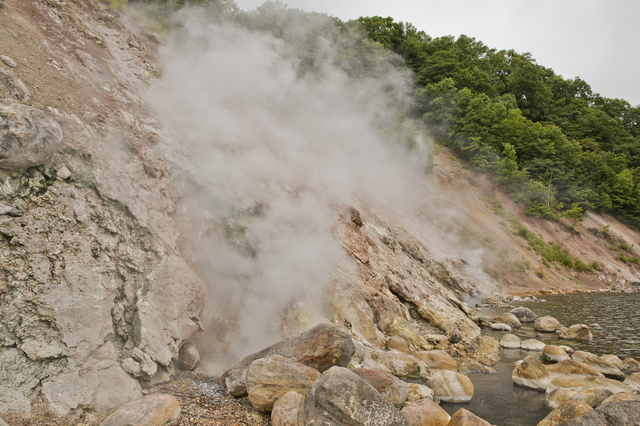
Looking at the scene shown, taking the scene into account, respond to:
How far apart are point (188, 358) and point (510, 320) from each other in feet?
35.6

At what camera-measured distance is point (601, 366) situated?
7.38 metres

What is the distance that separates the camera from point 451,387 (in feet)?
19.8

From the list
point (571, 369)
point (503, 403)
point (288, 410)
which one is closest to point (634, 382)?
point (571, 369)

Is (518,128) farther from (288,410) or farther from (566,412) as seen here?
(288,410)

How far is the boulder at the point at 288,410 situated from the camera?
3.94 metres

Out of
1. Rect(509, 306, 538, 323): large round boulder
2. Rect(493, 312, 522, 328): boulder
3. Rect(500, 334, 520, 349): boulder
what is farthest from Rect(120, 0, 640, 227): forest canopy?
Rect(500, 334, 520, 349): boulder

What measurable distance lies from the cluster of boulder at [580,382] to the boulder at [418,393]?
1.59m

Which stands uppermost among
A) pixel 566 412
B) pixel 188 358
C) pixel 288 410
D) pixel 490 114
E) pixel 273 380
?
pixel 490 114

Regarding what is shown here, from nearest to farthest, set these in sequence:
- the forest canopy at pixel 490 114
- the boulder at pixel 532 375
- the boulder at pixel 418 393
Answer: the boulder at pixel 418 393 → the boulder at pixel 532 375 → the forest canopy at pixel 490 114

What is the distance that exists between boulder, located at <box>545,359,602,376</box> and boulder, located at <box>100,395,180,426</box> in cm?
721

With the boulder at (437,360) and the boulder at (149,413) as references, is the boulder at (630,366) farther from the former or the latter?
the boulder at (149,413)

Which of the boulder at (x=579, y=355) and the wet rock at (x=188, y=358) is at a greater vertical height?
the boulder at (x=579, y=355)

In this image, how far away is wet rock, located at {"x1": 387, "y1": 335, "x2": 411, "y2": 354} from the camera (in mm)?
7897

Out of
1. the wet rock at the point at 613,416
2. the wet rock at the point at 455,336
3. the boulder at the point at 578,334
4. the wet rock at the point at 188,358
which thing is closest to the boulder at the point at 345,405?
the wet rock at the point at 613,416
